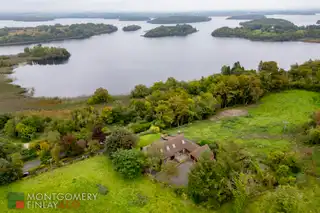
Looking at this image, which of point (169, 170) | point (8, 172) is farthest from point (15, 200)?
point (169, 170)

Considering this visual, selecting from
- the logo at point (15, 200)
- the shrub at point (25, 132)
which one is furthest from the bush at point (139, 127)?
the logo at point (15, 200)

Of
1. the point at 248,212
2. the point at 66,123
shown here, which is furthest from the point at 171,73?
the point at 248,212

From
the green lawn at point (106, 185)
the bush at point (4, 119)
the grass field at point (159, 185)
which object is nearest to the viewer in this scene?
the green lawn at point (106, 185)

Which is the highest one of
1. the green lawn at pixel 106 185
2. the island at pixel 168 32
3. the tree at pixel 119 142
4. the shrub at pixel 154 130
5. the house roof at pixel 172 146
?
the island at pixel 168 32

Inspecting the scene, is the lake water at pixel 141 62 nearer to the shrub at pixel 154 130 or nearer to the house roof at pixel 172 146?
the shrub at pixel 154 130

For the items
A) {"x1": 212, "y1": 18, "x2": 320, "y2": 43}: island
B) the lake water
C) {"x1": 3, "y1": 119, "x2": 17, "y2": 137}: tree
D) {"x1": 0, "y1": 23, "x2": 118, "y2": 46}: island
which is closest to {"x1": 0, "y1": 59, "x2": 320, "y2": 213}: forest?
{"x1": 3, "y1": 119, "x2": 17, "y2": 137}: tree
